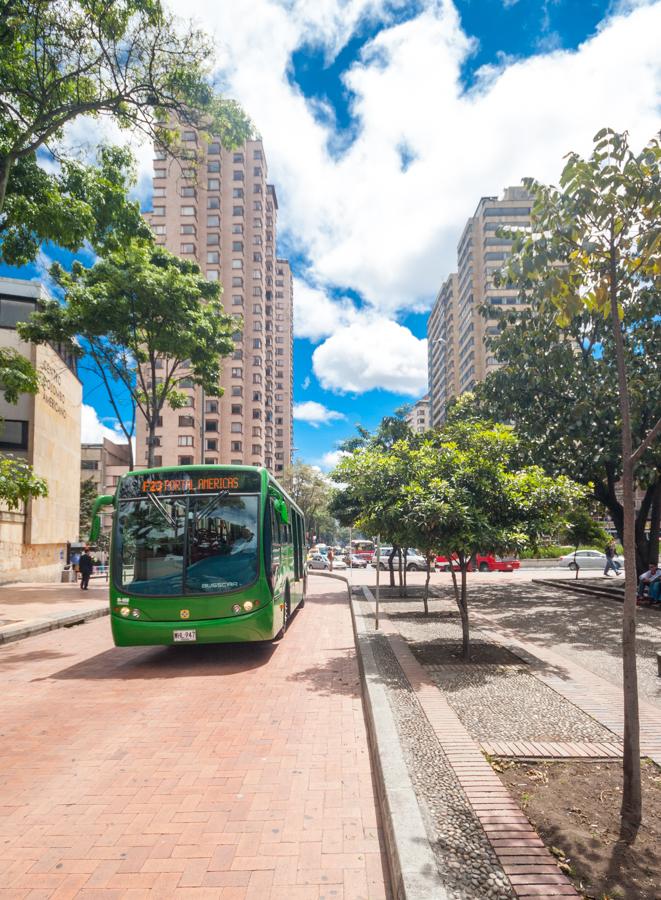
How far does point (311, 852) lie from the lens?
11.0ft

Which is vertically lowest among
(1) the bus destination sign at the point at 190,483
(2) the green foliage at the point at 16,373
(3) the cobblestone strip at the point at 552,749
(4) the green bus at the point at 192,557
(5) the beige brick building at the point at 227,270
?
(3) the cobblestone strip at the point at 552,749

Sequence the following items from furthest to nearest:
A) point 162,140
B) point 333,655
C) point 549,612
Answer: point 549,612, point 162,140, point 333,655

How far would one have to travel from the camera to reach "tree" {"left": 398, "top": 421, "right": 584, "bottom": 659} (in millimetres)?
7602

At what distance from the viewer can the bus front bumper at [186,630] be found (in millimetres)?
8023

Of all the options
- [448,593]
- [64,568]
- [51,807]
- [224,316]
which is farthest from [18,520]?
[51,807]

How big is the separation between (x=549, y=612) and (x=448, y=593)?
17.8 ft

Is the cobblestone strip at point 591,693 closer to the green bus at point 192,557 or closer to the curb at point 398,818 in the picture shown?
the curb at point 398,818

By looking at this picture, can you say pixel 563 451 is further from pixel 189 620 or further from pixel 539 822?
pixel 539 822

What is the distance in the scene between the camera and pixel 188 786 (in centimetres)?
423

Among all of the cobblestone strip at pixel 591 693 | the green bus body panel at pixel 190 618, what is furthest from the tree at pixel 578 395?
the green bus body panel at pixel 190 618

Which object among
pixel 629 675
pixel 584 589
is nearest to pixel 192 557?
pixel 629 675

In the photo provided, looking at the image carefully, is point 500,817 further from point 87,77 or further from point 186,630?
point 87,77

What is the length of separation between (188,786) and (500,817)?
7.53 ft

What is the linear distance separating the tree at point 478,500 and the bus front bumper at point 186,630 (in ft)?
9.27
